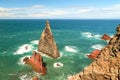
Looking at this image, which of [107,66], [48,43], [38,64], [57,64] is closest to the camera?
[107,66]

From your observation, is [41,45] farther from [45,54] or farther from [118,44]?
[118,44]

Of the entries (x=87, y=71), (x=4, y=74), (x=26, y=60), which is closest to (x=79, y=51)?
(x=26, y=60)

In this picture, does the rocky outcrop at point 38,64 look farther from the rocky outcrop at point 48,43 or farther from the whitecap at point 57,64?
the rocky outcrop at point 48,43

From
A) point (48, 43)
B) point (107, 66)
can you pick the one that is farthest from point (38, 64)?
point (107, 66)

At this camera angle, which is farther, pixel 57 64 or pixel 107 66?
pixel 57 64

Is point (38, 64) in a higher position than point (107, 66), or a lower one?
lower

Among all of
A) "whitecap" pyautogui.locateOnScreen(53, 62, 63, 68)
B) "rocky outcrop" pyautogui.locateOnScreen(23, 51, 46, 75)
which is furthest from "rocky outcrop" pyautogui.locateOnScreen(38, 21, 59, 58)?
"rocky outcrop" pyautogui.locateOnScreen(23, 51, 46, 75)

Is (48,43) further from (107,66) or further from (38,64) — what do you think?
(107,66)

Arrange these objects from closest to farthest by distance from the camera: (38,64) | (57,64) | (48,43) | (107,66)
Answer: (107,66)
(38,64)
(57,64)
(48,43)

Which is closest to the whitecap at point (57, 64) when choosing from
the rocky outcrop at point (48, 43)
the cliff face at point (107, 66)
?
the rocky outcrop at point (48, 43)
